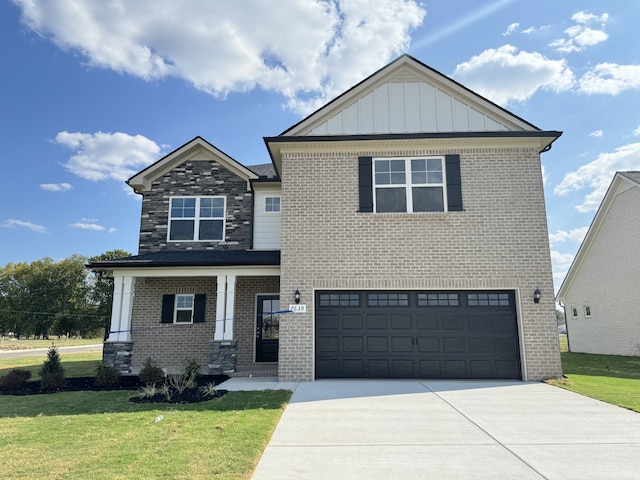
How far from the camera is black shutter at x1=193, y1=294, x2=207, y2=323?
13.3 m

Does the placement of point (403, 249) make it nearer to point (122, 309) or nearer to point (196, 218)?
point (196, 218)

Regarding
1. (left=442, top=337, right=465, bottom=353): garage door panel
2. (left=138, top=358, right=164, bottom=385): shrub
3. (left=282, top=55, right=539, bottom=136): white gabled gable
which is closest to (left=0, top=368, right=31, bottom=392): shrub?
(left=138, top=358, right=164, bottom=385): shrub

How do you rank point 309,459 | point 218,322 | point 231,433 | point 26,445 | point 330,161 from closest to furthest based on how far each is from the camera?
point 309,459 → point 26,445 → point 231,433 → point 330,161 → point 218,322

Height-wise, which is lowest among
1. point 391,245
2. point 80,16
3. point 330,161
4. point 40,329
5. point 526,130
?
point 40,329

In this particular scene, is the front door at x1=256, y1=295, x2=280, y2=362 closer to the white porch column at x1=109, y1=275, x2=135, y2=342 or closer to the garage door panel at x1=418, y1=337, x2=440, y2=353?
the white porch column at x1=109, y1=275, x2=135, y2=342

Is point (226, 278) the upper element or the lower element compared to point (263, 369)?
upper

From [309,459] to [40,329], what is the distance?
62927 millimetres

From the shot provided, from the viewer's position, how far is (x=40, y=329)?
54.5m

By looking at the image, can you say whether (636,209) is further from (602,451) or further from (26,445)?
(26,445)

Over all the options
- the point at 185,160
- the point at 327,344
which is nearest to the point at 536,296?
the point at 327,344

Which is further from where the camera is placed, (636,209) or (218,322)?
(636,209)

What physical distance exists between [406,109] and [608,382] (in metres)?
8.64

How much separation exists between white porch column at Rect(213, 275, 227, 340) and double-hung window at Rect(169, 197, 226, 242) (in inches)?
91.0

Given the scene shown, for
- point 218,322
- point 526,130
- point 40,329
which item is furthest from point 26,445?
point 40,329
